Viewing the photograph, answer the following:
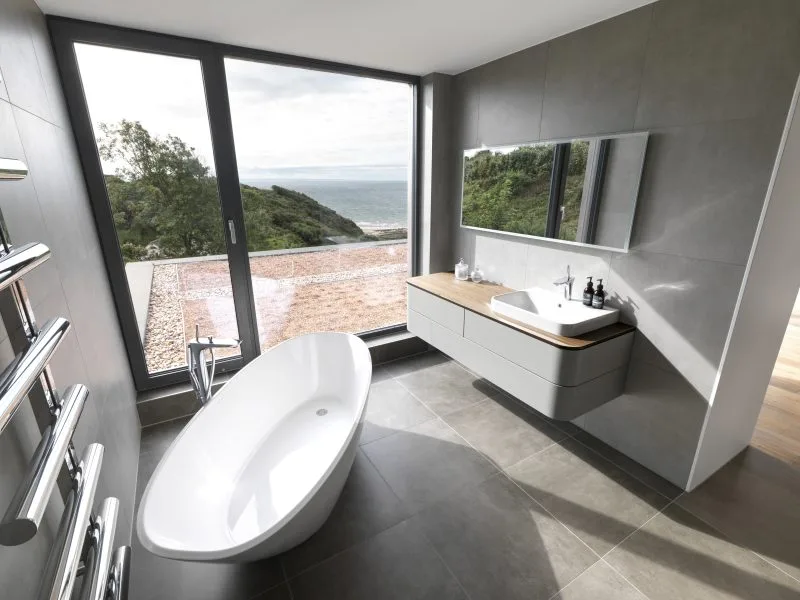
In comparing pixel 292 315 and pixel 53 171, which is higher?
pixel 53 171

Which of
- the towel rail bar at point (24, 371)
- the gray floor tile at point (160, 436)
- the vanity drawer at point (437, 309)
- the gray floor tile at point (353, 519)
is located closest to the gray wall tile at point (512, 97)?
the vanity drawer at point (437, 309)

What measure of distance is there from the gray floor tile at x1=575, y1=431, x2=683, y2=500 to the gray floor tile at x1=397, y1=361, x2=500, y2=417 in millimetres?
728

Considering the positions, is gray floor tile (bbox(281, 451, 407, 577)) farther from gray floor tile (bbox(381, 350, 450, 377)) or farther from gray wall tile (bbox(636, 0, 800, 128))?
gray wall tile (bbox(636, 0, 800, 128))

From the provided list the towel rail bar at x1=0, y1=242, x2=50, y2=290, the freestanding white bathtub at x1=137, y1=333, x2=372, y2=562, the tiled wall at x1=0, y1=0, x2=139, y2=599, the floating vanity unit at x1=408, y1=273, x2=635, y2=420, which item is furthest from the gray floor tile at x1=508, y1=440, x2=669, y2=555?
the towel rail bar at x1=0, y1=242, x2=50, y2=290

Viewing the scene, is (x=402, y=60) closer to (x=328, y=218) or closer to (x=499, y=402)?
(x=328, y=218)

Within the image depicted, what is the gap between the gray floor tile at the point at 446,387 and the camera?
2.89 metres

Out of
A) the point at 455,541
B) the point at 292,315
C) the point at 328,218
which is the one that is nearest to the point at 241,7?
the point at 328,218

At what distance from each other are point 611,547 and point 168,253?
9.72 ft

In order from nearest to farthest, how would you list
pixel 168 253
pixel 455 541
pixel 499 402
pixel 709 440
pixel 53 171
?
pixel 53 171 < pixel 455 541 < pixel 709 440 < pixel 168 253 < pixel 499 402

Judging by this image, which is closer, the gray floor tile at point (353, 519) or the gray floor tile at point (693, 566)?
the gray floor tile at point (693, 566)

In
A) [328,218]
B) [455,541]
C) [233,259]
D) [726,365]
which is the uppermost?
[328,218]

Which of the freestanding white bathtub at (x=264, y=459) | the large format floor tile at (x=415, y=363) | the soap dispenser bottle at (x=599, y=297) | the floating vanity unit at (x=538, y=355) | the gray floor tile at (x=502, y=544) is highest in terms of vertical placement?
the soap dispenser bottle at (x=599, y=297)

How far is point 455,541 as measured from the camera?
5.92ft

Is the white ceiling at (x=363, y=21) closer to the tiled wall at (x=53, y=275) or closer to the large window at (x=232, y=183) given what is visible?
the large window at (x=232, y=183)
